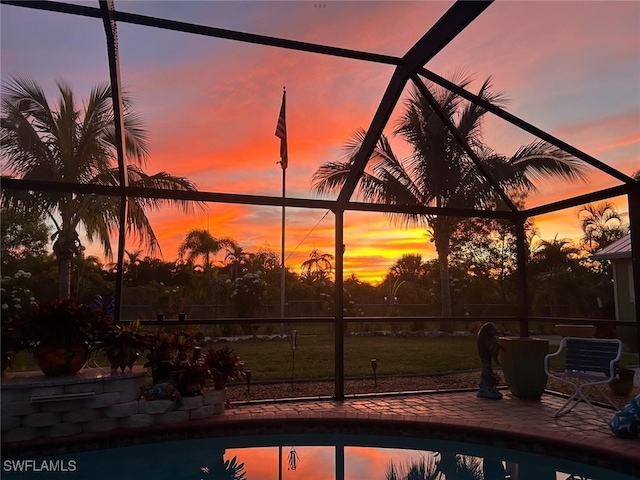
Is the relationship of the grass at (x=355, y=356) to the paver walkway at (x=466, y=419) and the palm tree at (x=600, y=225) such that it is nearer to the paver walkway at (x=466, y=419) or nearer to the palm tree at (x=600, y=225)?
the paver walkway at (x=466, y=419)

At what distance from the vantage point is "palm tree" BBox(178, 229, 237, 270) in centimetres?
2208

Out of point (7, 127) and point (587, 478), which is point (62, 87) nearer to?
point (7, 127)

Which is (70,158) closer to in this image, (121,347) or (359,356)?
(121,347)

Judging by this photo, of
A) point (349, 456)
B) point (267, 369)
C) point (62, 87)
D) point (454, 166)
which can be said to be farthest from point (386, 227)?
point (349, 456)

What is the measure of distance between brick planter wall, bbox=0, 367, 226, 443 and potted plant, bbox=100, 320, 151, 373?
0.12m

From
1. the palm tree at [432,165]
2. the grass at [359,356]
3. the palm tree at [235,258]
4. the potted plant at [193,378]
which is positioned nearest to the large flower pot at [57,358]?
the potted plant at [193,378]

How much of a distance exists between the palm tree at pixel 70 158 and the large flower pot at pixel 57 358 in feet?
16.4

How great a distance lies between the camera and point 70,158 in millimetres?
9789

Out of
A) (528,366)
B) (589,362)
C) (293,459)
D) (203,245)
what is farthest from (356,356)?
(203,245)

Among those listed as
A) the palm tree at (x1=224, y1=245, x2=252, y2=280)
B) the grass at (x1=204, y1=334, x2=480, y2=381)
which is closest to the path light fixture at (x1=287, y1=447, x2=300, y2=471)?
the grass at (x1=204, y1=334, x2=480, y2=381)

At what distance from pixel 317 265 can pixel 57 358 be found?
17.5 metres

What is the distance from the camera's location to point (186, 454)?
4.35 m

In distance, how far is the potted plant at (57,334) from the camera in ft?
14.7

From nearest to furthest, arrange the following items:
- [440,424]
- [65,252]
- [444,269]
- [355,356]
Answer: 1. [440,424]
2. [65,252]
3. [355,356]
4. [444,269]
